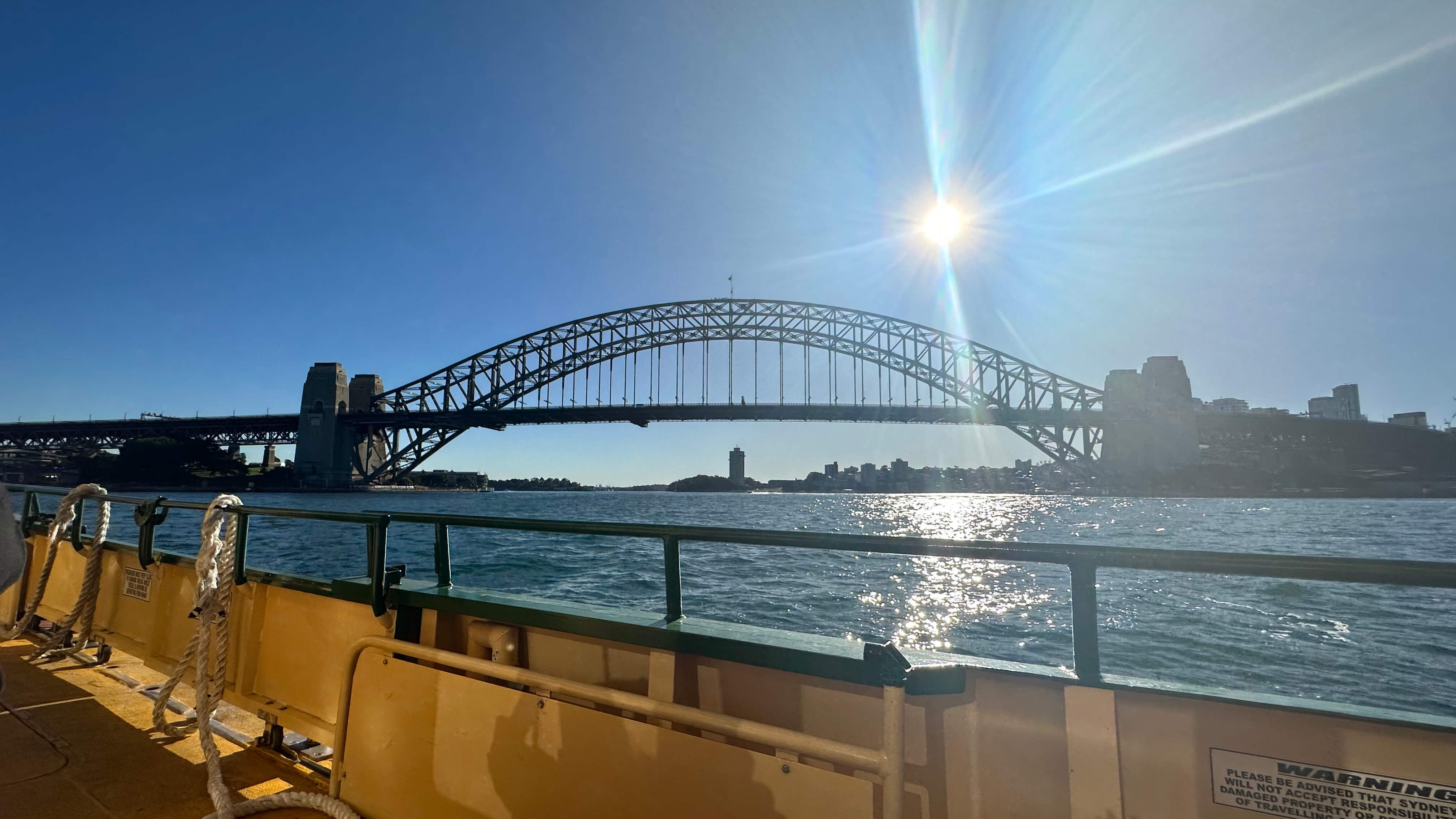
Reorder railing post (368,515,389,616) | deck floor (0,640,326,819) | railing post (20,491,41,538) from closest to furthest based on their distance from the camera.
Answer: deck floor (0,640,326,819)
railing post (368,515,389,616)
railing post (20,491,41,538)

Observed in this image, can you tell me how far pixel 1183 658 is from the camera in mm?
7867

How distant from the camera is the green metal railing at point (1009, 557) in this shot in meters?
1.36

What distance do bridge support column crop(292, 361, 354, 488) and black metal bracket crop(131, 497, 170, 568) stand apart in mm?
69385

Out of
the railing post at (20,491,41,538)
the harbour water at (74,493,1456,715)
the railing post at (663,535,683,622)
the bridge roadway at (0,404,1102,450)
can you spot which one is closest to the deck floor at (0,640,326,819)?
the railing post at (663,535,683,622)

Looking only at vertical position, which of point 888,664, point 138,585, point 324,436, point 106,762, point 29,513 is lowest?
point 106,762

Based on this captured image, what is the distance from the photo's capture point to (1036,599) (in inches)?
455

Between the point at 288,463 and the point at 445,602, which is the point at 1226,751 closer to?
the point at 445,602

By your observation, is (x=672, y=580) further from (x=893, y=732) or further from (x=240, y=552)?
(x=240, y=552)

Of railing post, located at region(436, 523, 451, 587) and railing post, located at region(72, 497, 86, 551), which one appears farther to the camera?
railing post, located at region(72, 497, 86, 551)

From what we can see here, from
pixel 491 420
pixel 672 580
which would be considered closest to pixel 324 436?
pixel 491 420

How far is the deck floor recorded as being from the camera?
256 centimetres

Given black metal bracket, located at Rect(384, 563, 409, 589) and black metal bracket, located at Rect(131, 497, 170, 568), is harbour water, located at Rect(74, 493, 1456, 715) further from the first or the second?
black metal bracket, located at Rect(384, 563, 409, 589)

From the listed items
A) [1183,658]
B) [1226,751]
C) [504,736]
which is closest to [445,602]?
[504,736]

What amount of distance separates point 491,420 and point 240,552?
2579 inches
